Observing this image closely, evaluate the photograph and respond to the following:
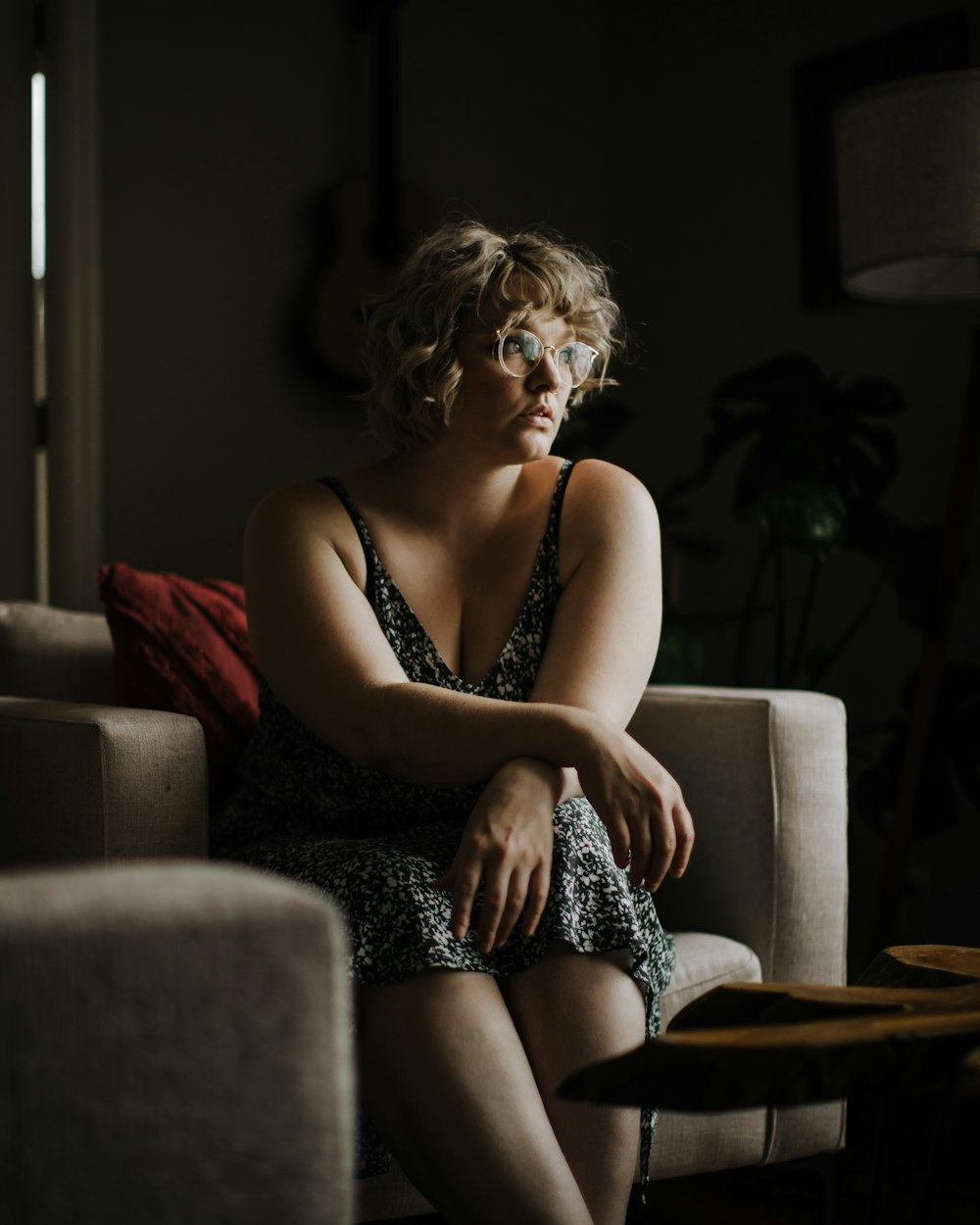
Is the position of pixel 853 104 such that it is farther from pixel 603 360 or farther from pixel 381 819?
pixel 381 819

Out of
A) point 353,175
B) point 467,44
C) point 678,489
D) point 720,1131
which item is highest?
point 467,44

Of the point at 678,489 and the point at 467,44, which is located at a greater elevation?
the point at 467,44

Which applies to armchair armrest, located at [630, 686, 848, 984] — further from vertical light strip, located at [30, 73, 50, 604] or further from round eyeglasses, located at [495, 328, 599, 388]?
vertical light strip, located at [30, 73, 50, 604]

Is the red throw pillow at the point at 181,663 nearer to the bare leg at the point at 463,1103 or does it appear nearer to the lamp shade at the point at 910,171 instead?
the bare leg at the point at 463,1103

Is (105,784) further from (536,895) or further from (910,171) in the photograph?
(910,171)

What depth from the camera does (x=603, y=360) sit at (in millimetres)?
1544

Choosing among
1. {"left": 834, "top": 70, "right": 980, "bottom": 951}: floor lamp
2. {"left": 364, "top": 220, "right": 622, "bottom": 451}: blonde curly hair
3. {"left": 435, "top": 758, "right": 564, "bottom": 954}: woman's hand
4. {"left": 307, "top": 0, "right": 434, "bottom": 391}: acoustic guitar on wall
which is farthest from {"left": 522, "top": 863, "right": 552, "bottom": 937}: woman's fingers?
{"left": 307, "top": 0, "right": 434, "bottom": 391}: acoustic guitar on wall

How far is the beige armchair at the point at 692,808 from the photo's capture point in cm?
122

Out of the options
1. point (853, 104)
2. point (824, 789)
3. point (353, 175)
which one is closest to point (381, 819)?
point (824, 789)

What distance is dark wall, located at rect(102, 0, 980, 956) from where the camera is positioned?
2523mm

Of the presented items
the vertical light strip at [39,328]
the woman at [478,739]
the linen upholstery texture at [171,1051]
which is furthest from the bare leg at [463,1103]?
the vertical light strip at [39,328]

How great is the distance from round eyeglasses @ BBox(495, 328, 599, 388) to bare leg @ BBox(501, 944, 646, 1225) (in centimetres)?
63

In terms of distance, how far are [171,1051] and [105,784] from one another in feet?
2.61

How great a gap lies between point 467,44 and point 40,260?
1.19 meters
